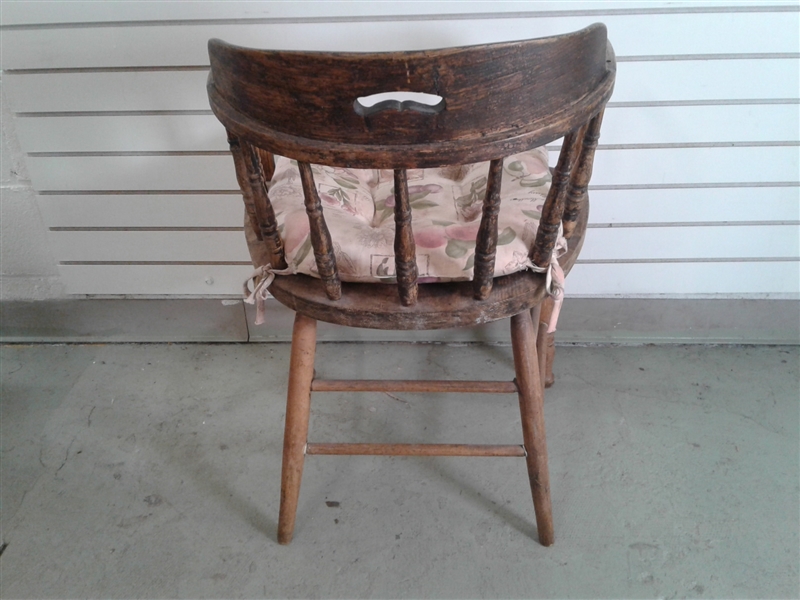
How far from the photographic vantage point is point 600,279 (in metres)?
1.42

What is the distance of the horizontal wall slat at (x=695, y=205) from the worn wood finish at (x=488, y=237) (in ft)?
2.13

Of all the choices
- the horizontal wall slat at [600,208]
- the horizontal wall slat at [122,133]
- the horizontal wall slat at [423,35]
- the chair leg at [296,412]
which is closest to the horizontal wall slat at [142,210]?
the horizontal wall slat at [600,208]

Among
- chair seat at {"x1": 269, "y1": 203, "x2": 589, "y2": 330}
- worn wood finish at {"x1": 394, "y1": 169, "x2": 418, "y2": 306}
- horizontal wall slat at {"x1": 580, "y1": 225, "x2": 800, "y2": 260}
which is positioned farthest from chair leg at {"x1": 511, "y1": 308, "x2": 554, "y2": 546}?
horizontal wall slat at {"x1": 580, "y1": 225, "x2": 800, "y2": 260}

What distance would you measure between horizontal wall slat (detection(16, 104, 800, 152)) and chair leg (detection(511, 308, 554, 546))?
21.3 inches

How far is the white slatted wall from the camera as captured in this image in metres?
1.13

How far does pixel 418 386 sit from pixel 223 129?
0.65 metres

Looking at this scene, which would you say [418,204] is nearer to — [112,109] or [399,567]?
[399,567]

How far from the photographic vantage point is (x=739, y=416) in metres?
1.28

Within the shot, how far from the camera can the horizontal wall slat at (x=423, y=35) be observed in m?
1.12

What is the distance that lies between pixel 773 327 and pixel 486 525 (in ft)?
2.92

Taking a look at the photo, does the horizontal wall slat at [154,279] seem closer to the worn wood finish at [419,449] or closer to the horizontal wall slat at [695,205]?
the worn wood finish at [419,449]

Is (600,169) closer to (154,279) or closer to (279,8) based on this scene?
(279,8)

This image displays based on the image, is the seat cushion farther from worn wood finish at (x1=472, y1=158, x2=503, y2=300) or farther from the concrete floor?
the concrete floor

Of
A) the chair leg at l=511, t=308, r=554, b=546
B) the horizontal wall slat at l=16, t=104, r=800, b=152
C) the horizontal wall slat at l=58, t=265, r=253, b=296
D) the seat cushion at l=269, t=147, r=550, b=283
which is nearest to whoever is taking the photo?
the seat cushion at l=269, t=147, r=550, b=283
